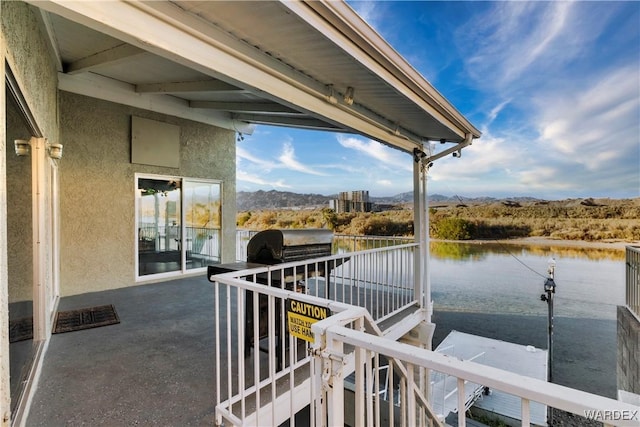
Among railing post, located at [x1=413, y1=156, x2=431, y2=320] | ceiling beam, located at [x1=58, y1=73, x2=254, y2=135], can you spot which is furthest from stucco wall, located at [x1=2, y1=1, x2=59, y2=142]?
railing post, located at [x1=413, y1=156, x2=431, y2=320]

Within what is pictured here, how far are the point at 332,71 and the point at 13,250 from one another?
260 cm

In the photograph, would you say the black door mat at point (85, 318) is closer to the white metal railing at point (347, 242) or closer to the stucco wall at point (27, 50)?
the stucco wall at point (27, 50)

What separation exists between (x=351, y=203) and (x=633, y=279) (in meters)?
8.38

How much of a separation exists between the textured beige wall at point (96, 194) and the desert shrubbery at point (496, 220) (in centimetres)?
418

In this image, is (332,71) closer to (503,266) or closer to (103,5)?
(103,5)

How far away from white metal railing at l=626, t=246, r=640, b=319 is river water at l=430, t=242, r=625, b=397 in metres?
3.98

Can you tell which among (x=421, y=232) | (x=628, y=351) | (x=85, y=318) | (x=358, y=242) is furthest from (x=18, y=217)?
(x=628, y=351)

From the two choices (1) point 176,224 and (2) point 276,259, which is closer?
(2) point 276,259

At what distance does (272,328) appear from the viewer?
1.92 meters

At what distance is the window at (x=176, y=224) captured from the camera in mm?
6051

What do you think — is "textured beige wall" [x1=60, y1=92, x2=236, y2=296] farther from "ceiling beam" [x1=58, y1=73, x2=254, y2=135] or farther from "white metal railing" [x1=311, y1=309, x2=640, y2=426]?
"white metal railing" [x1=311, y1=309, x2=640, y2=426]

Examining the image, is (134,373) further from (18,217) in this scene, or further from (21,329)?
(18,217)

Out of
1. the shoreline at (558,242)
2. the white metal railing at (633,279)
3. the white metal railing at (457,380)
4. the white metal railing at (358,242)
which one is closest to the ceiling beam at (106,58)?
the white metal railing at (457,380)

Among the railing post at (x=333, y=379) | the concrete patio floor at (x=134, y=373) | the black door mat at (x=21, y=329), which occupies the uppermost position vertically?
the railing post at (x=333, y=379)
